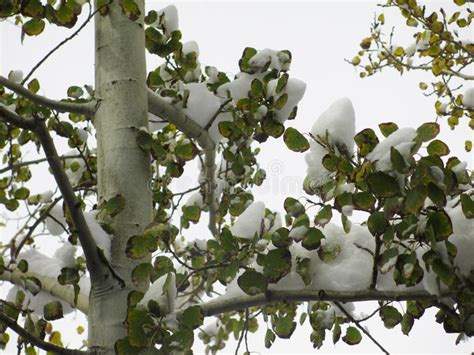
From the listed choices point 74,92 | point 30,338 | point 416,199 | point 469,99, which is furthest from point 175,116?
point 469,99

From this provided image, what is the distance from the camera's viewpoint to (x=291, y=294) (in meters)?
1.33

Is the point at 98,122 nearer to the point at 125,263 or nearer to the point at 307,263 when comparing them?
the point at 125,263

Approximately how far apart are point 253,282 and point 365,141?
0.43 m

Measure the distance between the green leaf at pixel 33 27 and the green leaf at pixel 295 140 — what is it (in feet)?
2.74

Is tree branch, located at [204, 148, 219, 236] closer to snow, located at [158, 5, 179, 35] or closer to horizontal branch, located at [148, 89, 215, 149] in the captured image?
horizontal branch, located at [148, 89, 215, 149]

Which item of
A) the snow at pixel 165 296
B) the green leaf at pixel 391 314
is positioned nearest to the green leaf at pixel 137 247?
the snow at pixel 165 296

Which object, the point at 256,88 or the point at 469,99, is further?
the point at 469,99

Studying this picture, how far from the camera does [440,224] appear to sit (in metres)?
1.07

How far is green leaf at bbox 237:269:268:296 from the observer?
1.31 m

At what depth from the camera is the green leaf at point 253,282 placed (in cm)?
131

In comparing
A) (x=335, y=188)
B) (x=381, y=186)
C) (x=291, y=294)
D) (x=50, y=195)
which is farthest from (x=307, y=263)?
(x=50, y=195)

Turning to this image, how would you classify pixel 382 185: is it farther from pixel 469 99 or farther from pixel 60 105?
pixel 469 99

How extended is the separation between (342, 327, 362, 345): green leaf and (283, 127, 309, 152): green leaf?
0.57m

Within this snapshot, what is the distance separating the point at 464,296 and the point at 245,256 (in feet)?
1.68
